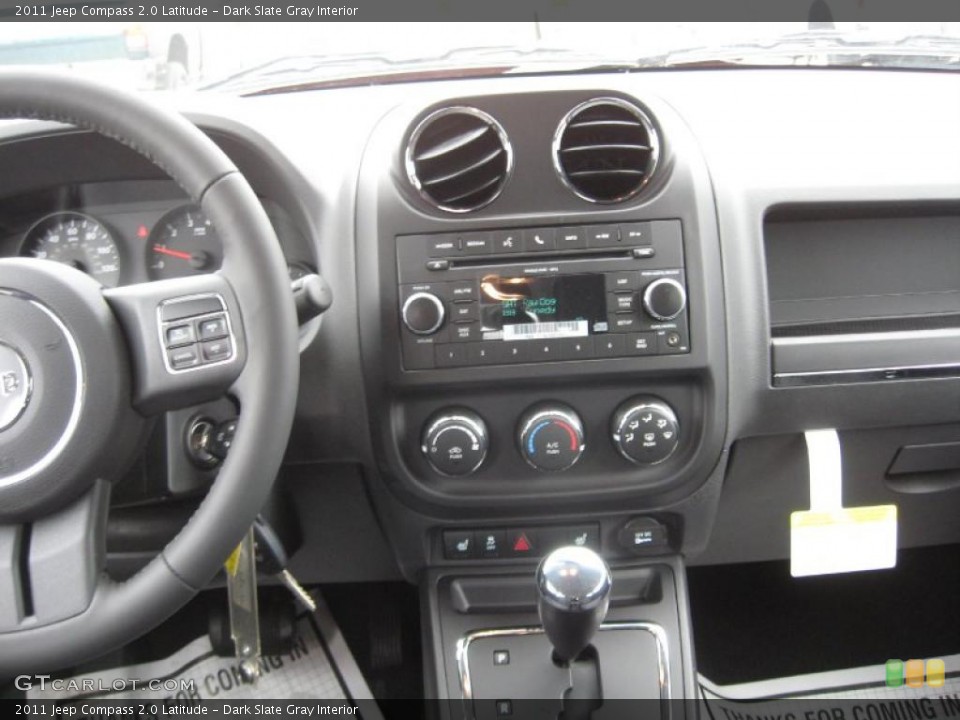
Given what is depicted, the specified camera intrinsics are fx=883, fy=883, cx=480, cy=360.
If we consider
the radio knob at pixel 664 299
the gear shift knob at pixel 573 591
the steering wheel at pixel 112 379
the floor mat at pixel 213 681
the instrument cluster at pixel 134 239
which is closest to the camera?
the steering wheel at pixel 112 379

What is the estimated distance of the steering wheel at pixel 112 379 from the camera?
2.72 feet

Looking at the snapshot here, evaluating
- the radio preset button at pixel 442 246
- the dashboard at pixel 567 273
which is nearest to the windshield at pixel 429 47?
the dashboard at pixel 567 273

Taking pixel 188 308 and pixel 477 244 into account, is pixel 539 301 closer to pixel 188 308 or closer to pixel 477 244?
pixel 477 244

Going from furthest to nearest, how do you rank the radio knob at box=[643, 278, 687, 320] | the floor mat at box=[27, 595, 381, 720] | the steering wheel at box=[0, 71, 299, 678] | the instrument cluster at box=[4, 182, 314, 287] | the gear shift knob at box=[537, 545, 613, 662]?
the floor mat at box=[27, 595, 381, 720] → the instrument cluster at box=[4, 182, 314, 287] → the radio knob at box=[643, 278, 687, 320] → the gear shift knob at box=[537, 545, 613, 662] → the steering wheel at box=[0, 71, 299, 678]

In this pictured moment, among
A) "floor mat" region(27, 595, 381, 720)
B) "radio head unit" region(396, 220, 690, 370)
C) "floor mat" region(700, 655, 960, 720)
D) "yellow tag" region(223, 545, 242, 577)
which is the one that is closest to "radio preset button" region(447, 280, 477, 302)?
"radio head unit" region(396, 220, 690, 370)

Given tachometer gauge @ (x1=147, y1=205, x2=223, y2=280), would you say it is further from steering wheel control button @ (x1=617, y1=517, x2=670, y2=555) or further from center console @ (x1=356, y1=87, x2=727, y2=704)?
steering wheel control button @ (x1=617, y1=517, x2=670, y2=555)

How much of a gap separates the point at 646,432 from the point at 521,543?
24 cm

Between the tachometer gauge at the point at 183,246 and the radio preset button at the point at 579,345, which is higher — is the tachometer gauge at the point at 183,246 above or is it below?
above

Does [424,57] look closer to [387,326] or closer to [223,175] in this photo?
[387,326]

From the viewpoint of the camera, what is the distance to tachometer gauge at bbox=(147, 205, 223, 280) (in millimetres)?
1216

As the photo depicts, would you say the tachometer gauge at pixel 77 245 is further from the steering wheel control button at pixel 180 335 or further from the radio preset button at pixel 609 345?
the radio preset button at pixel 609 345

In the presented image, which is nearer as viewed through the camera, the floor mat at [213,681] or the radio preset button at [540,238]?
the radio preset button at [540,238]

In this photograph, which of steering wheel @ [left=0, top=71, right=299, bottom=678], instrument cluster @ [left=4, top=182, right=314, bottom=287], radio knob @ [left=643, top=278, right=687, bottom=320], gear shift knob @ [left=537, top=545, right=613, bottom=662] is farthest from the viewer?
instrument cluster @ [left=4, top=182, right=314, bottom=287]

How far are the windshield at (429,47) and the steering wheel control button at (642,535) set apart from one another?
70 centimetres
